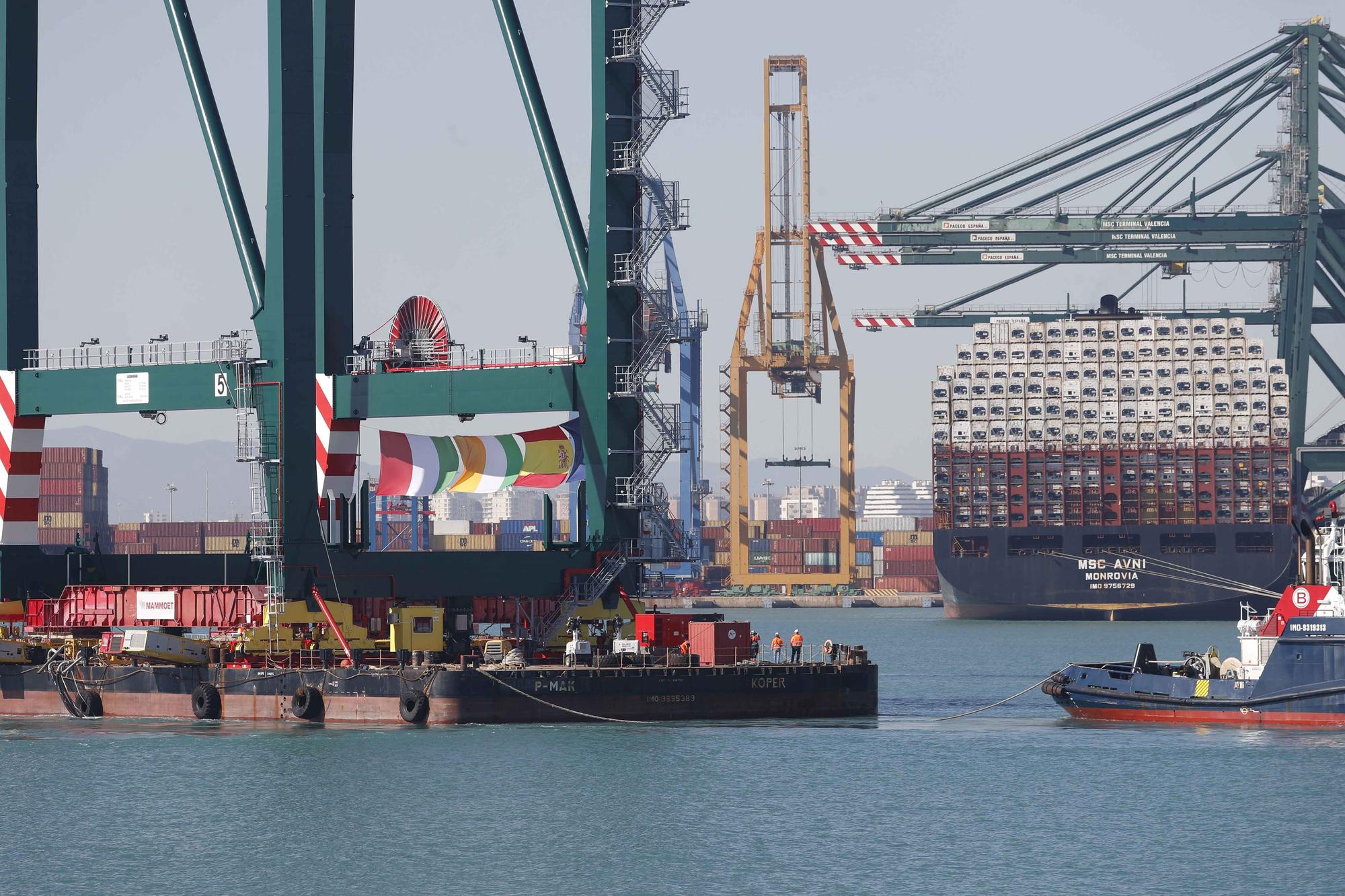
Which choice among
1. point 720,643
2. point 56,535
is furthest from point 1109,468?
point 56,535

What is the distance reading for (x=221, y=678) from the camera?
55.0 m

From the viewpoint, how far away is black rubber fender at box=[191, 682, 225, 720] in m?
54.8

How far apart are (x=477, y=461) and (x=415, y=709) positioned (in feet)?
31.9

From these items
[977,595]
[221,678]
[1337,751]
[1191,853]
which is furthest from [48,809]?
[977,595]

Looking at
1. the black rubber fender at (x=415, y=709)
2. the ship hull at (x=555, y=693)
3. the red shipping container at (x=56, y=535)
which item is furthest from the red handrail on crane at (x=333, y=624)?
the red shipping container at (x=56, y=535)

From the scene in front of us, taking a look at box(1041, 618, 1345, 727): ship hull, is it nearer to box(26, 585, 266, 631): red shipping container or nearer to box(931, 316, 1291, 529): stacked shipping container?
box(26, 585, 266, 631): red shipping container

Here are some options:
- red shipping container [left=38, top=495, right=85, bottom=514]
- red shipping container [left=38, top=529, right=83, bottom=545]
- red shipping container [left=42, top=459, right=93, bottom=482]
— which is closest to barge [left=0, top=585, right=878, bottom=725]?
red shipping container [left=38, top=529, right=83, bottom=545]

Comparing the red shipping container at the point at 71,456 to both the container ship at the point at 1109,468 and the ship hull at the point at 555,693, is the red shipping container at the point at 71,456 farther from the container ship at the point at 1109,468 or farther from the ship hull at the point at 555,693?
the ship hull at the point at 555,693

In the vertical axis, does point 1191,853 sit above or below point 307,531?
below

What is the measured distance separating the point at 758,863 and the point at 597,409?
69.3 feet

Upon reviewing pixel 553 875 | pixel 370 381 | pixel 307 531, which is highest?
pixel 370 381

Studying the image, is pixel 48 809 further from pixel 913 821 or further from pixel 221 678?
pixel 913 821

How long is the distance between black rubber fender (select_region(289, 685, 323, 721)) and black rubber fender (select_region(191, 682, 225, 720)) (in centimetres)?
292

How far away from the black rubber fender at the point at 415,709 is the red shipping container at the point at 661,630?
605cm
